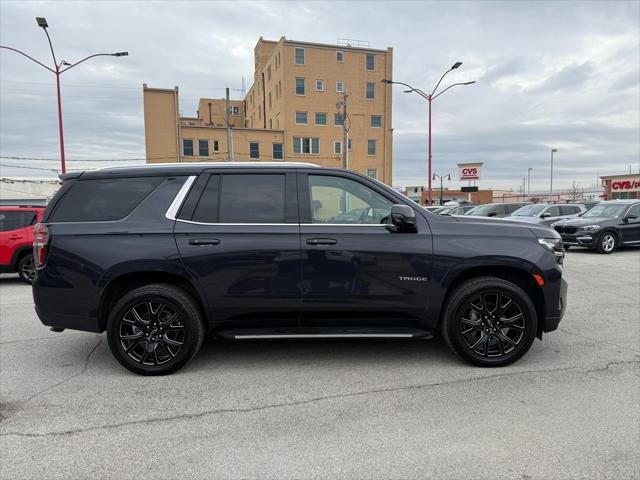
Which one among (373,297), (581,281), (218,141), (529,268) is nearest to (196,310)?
(373,297)

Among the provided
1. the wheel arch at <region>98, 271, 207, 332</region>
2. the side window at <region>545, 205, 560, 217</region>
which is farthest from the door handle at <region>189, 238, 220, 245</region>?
the side window at <region>545, 205, 560, 217</region>

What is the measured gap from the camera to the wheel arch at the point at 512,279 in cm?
403

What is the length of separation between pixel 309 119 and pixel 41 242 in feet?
137

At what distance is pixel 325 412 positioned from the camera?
3232 mm

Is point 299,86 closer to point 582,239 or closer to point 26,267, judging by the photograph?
point 582,239

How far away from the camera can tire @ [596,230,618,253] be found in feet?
42.5

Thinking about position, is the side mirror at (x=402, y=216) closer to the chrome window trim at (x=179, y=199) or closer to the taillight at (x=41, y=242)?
the chrome window trim at (x=179, y=199)

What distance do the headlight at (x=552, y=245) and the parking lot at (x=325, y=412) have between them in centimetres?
109

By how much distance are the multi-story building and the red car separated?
33.3 meters

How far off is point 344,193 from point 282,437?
7.29 feet

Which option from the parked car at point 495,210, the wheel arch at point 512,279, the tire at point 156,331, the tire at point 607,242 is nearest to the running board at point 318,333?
the tire at point 156,331

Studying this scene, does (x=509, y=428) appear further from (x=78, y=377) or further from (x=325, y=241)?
(x=78, y=377)

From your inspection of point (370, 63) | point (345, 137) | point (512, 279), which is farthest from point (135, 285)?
point (370, 63)

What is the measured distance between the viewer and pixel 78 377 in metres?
3.91
